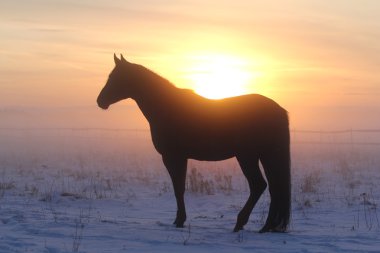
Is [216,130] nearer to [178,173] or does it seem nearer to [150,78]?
[178,173]

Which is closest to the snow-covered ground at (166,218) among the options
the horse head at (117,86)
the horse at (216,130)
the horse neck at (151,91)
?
the horse at (216,130)

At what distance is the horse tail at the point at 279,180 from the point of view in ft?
24.0

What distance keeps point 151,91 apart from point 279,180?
2.46 metres

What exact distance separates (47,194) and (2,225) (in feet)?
12.9

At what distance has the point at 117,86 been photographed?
8203mm

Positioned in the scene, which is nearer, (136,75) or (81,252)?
(81,252)

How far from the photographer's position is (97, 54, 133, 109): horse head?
8141mm

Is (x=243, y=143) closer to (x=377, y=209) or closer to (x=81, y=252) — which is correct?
(x=81, y=252)

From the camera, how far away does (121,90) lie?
27.0 feet

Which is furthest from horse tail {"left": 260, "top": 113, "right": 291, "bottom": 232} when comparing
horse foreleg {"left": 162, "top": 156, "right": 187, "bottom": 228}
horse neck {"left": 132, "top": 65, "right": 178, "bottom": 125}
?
horse neck {"left": 132, "top": 65, "right": 178, "bottom": 125}

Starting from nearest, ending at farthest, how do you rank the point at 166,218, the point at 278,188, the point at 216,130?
1. the point at 278,188
2. the point at 216,130
3. the point at 166,218

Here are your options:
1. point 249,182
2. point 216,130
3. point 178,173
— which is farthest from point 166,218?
point 216,130

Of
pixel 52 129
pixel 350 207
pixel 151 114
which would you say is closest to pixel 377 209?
pixel 350 207

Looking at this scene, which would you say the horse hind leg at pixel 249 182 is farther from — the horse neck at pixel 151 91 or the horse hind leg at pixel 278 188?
the horse neck at pixel 151 91
